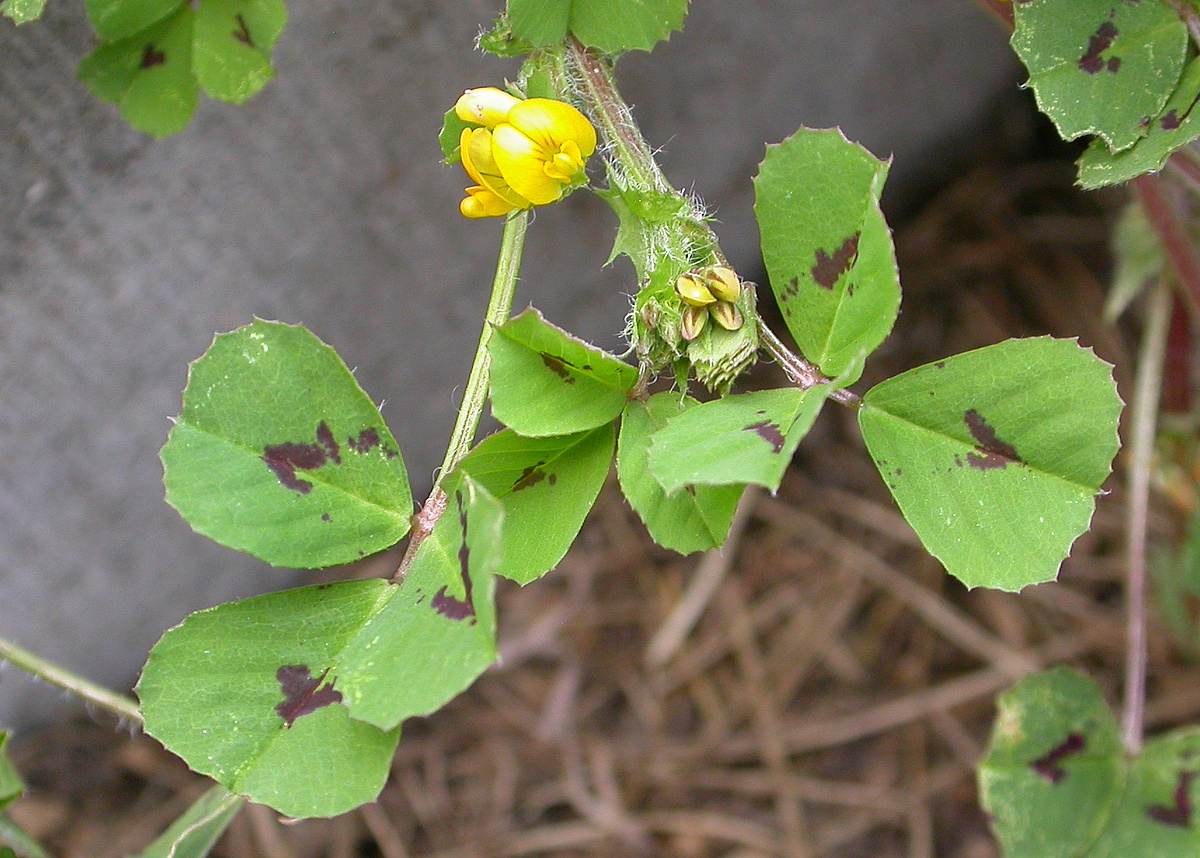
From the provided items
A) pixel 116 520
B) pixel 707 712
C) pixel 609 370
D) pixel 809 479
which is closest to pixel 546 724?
pixel 707 712

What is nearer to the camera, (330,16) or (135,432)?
(330,16)

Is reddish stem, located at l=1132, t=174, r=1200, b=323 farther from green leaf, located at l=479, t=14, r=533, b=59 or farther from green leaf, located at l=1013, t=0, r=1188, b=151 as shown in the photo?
green leaf, located at l=479, t=14, r=533, b=59

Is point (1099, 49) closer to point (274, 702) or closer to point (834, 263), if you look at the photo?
point (834, 263)

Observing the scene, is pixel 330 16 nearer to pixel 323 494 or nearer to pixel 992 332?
pixel 323 494

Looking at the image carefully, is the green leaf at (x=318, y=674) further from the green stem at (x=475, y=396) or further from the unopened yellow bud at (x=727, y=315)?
the unopened yellow bud at (x=727, y=315)

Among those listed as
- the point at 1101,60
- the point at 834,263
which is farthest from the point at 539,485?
the point at 1101,60

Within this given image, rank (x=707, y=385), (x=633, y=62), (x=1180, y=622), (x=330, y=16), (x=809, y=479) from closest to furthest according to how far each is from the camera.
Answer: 1. (x=707, y=385)
2. (x=330, y=16)
3. (x=633, y=62)
4. (x=1180, y=622)
5. (x=809, y=479)

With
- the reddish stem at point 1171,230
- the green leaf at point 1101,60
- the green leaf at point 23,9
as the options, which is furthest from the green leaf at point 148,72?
the reddish stem at point 1171,230
